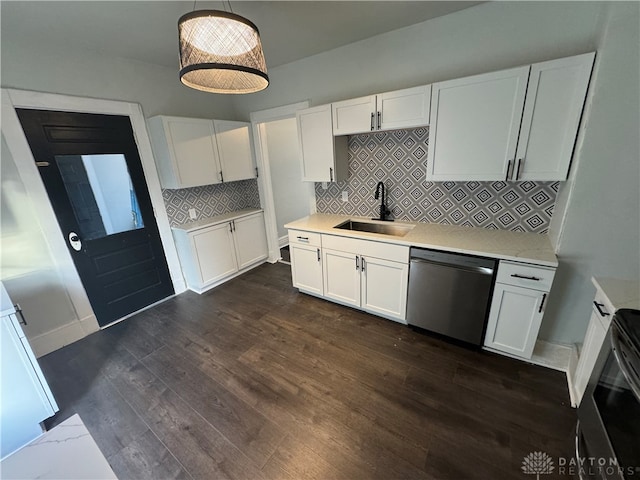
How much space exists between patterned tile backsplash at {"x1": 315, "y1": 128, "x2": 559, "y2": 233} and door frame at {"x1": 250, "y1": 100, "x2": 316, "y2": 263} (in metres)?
0.76

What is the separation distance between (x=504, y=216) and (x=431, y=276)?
89cm

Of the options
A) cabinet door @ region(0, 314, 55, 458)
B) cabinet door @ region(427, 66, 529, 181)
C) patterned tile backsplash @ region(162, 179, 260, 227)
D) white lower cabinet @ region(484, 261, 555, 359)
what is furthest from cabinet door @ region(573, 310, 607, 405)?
patterned tile backsplash @ region(162, 179, 260, 227)

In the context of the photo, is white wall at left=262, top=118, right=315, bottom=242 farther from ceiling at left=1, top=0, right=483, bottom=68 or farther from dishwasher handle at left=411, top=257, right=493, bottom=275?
dishwasher handle at left=411, top=257, right=493, bottom=275

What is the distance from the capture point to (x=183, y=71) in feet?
3.83

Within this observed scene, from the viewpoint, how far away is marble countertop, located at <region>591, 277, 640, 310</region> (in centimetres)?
130

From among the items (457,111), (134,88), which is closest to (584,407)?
(457,111)

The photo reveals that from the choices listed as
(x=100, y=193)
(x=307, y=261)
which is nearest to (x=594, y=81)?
(x=307, y=261)

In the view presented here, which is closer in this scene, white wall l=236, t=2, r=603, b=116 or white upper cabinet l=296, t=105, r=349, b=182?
white wall l=236, t=2, r=603, b=116

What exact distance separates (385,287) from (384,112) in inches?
63.6

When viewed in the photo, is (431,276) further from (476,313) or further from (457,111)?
(457,111)

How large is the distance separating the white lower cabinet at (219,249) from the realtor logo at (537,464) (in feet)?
11.0

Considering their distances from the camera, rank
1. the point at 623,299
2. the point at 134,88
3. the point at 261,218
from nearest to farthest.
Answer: the point at 623,299 < the point at 134,88 < the point at 261,218

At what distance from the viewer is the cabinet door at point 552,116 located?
5.25 ft

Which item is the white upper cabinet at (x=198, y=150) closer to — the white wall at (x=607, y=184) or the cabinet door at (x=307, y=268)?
the cabinet door at (x=307, y=268)
